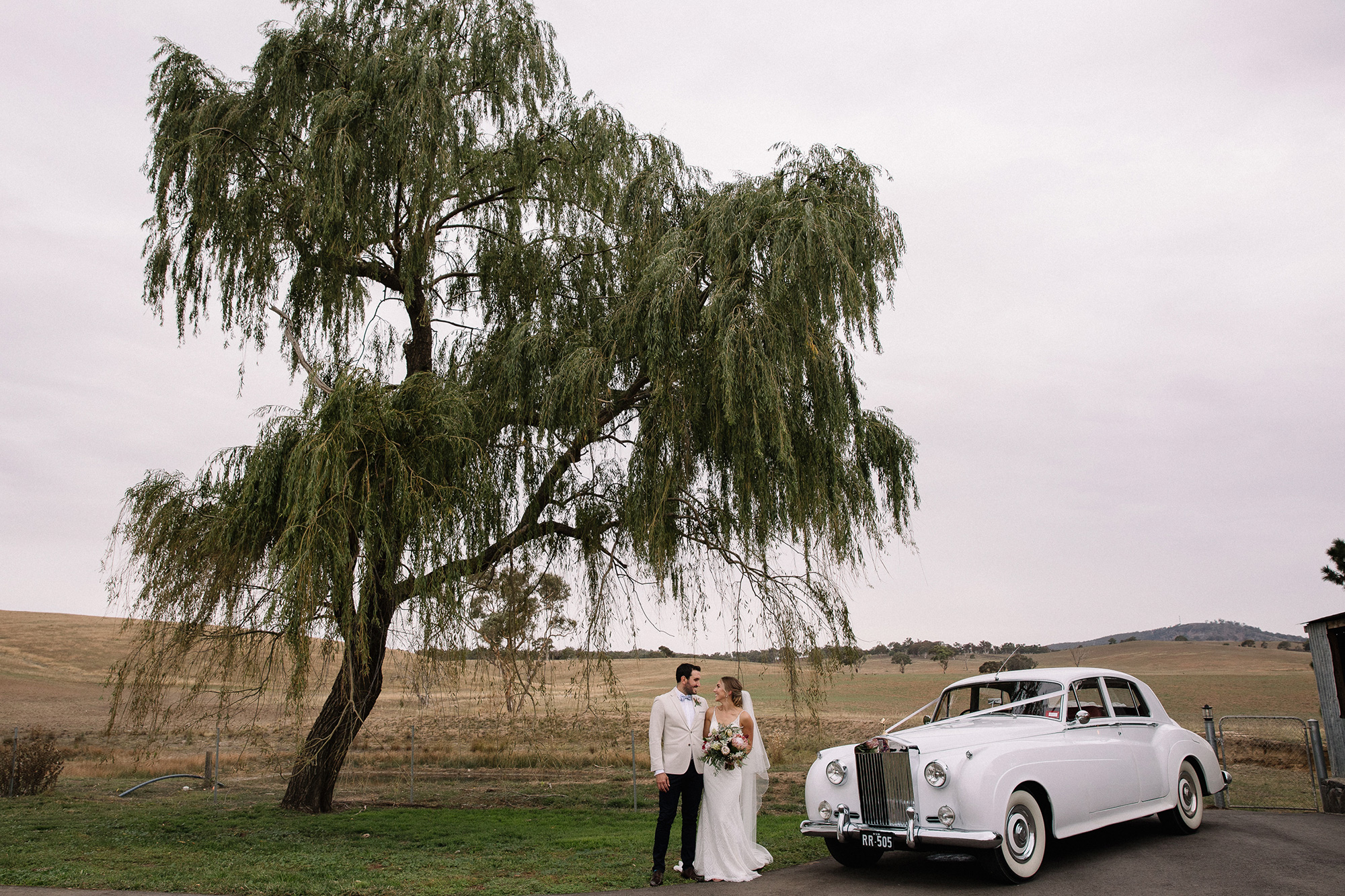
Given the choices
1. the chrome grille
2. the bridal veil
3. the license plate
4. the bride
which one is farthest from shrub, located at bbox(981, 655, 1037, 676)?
the bride

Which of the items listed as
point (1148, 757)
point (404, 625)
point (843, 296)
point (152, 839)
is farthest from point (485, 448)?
point (1148, 757)

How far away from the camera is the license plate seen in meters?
7.11

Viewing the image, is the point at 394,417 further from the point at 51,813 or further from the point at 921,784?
the point at 51,813

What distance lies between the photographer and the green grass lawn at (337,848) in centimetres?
748

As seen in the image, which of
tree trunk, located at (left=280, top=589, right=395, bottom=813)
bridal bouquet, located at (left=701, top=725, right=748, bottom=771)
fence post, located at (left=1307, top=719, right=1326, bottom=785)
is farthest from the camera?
fence post, located at (left=1307, top=719, right=1326, bottom=785)

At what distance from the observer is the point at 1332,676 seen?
42.8ft

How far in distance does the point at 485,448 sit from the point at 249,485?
277 cm

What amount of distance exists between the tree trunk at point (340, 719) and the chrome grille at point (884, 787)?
17.0 ft

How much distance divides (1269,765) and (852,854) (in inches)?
709

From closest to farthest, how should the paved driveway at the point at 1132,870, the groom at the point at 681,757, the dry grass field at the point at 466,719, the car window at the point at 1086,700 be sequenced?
the paved driveway at the point at 1132,870, the groom at the point at 681,757, the car window at the point at 1086,700, the dry grass field at the point at 466,719

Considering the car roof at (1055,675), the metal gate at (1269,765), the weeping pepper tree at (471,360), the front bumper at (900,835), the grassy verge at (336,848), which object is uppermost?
the weeping pepper tree at (471,360)

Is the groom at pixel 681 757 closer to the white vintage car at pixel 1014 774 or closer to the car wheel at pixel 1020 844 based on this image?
the white vintage car at pixel 1014 774

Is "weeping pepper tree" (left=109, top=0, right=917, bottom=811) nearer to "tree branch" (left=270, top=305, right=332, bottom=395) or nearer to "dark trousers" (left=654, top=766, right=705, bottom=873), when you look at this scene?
"tree branch" (left=270, top=305, right=332, bottom=395)

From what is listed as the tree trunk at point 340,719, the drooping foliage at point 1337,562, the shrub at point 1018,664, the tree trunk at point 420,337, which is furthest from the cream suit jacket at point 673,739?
A: the drooping foliage at point 1337,562
